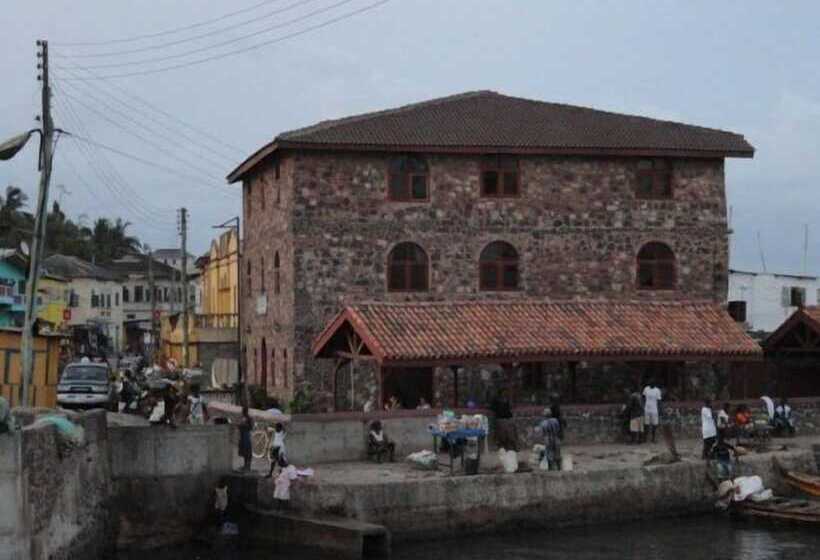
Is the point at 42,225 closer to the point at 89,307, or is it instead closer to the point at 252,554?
the point at 252,554

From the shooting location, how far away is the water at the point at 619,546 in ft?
83.4

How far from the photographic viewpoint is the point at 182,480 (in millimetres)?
27375

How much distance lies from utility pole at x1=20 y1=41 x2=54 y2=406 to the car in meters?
7.37

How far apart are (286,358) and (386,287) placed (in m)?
3.77

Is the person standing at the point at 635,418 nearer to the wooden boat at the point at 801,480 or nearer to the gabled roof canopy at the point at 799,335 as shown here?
the wooden boat at the point at 801,480

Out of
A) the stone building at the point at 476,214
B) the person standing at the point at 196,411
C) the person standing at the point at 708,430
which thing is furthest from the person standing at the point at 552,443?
the stone building at the point at 476,214

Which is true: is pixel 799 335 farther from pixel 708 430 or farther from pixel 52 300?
pixel 52 300

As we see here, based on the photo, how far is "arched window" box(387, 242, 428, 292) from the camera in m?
38.3

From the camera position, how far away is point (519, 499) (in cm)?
2769

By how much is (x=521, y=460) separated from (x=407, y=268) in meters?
10.4

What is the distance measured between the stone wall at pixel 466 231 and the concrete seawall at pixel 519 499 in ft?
34.4

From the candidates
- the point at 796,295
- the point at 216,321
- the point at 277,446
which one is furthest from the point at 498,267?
the point at 796,295

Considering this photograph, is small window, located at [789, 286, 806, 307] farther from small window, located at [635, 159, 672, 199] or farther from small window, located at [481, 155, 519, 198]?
small window, located at [481, 155, 519, 198]

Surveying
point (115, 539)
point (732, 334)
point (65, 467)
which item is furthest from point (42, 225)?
point (732, 334)
